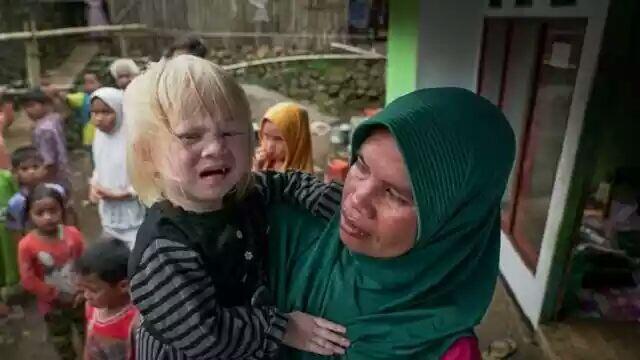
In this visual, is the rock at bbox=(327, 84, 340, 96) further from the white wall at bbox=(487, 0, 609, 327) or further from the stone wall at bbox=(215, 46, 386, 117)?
the white wall at bbox=(487, 0, 609, 327)

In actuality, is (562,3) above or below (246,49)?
above

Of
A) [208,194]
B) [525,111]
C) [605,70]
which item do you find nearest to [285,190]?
[208,194]

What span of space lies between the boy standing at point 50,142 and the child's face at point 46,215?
1.53ft

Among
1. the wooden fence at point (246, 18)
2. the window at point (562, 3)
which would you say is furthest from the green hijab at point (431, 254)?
the wooden fence at point (246, 18)

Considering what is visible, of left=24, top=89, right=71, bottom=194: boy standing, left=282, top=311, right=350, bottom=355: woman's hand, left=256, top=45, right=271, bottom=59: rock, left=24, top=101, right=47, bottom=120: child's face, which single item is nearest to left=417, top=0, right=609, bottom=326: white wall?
left=256, top=45, right=271, bottom=59: rock

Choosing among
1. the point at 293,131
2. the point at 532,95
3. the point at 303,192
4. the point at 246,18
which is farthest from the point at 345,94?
the point at 303,192

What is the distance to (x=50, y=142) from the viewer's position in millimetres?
2551

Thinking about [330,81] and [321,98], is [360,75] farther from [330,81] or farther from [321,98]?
[321,98]

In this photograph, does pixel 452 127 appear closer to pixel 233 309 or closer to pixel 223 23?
pixel 233 309

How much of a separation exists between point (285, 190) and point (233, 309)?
18 cm

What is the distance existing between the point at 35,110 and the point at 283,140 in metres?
1.71

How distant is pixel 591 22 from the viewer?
5.82 feet

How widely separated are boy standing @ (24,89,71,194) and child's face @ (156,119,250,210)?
77.7 inches

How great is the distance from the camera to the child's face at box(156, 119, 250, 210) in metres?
0.58
